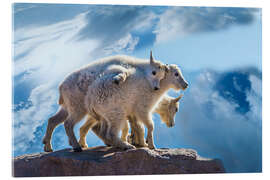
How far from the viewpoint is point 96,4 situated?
28.9 feet

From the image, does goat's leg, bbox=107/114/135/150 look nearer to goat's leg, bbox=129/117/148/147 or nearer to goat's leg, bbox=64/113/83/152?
goat's leg, bbox=129/117/148/147

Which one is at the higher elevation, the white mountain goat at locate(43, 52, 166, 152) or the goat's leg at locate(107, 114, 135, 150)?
the white mountain goat at locate(43, 52, 166, 152)

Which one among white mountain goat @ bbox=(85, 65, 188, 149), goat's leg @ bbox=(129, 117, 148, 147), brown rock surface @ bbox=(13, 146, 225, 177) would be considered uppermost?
white mountain goat @ bbox=(85, 65, 188, 149)

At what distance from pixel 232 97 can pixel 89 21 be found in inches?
155

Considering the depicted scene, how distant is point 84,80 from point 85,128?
3.83 feet

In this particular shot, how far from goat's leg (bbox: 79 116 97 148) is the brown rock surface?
103cm

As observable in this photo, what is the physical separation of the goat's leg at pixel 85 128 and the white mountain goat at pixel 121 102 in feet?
2.03

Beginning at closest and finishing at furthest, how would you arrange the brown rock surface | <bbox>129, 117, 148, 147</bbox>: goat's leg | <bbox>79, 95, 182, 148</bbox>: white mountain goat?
the brown rock surface, <bbox>129, 117, 148, 147</bbox>: goat's leg, <bbox>79, 95, 182, 148</bbox>: white mountain goat

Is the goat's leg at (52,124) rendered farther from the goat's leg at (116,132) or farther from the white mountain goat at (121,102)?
the goat's leg at (116,132)

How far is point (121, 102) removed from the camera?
778 centimetres

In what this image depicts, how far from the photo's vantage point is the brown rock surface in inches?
285

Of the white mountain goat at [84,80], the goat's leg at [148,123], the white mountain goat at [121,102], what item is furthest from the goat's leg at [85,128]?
the goat's leg at [148,123]

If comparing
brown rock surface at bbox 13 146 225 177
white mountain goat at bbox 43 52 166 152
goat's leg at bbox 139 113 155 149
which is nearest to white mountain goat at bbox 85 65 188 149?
goat's leg at bbox 139 113 155 149

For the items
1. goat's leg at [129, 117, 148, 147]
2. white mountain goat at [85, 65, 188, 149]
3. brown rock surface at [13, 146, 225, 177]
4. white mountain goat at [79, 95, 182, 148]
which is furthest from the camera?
white mountain goat at [79, 95, 182, 148]
